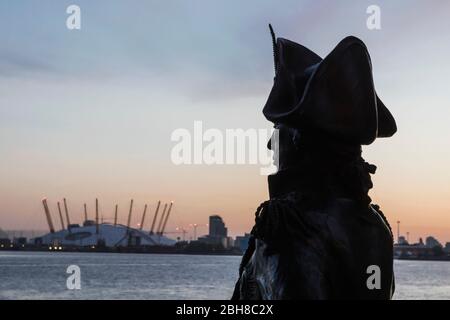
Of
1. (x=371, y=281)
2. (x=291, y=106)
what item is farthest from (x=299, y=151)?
(x=371, y=281)

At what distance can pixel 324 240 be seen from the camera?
15.0 feet

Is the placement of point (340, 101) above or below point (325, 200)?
above

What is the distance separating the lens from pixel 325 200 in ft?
15.6

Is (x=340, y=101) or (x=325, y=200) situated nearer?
(x=340, y=101)

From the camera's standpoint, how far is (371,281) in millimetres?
4656

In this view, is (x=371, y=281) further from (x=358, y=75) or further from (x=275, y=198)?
(x=358, y=75)

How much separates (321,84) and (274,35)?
2.73 feet

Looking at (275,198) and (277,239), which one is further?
(275,198)

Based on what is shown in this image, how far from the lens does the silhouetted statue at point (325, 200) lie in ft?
14.9

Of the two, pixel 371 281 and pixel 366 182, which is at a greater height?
pixel 366 182

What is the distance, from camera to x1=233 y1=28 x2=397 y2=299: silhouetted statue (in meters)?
4.55
